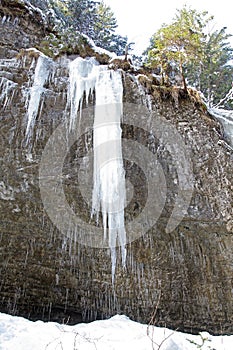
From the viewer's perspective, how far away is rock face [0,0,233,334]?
635cm

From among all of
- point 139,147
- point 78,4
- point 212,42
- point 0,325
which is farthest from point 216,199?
point 78,4

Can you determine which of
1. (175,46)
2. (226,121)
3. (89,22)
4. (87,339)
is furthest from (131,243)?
(89,22)

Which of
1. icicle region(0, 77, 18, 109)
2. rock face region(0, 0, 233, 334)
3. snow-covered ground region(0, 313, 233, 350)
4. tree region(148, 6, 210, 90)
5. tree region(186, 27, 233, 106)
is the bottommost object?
snow-covered ground region(0, 313, 233, 350)

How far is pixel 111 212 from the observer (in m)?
7.17

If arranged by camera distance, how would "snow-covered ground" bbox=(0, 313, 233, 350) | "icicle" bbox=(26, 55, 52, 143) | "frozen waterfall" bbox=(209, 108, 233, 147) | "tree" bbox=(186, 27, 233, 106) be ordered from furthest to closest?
"tree" bbox=(186, 27, 233, 106)
"frozen waterfall" bbox=(209, 108, 233, 147)
"icicle" bbox=(26, 55, 52, 143)
"snow-covered ground" bbox=(0, 313, 233, 350)

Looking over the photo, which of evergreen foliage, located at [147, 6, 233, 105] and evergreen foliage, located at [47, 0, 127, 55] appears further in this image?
evergreen foliage, located at [47, 0, 127, 55]

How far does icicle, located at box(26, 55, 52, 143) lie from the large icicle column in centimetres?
59

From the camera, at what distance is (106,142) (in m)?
7.71

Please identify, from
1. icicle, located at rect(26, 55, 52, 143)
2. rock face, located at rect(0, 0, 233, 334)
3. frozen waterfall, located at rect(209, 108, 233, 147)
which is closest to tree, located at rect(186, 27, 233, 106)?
frozen waterfall, located at rect(209, 108, 233, 147)

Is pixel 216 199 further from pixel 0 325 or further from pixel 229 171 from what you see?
pixel 0 325

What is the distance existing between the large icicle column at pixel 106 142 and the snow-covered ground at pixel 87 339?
10.9 ft

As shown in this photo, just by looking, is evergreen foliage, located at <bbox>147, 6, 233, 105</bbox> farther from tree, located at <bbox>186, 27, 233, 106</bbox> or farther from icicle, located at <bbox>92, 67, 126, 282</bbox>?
icicle, located at <bbox>92, 67, 126, 282</bbox>

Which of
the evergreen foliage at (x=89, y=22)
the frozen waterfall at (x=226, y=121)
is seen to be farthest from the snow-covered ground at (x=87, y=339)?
the evergreen foliage at (x=89, y=22)

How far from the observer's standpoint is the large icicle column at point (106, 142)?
7.13m
